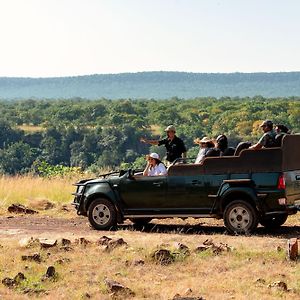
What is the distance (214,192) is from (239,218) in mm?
601

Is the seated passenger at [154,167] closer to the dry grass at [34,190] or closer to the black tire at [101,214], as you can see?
the black tire at [101,214]

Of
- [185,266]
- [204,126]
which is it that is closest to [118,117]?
[204,126]

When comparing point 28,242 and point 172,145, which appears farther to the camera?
point 172,145

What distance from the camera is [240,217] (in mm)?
13398

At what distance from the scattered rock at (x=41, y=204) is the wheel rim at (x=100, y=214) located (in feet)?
14.5

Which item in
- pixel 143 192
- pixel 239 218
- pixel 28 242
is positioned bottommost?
pixel 28 242

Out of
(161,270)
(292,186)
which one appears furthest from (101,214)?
(161,270)

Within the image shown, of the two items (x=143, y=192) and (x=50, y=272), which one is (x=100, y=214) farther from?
(x=50, y=272)

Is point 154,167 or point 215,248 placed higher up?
point 154,167

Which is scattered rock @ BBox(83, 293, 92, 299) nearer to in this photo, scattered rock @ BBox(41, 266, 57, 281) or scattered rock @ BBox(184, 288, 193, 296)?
scattered rock @ BBox(41, 266, 57, 281)

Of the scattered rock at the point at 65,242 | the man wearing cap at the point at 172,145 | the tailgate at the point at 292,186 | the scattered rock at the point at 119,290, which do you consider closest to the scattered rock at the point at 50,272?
the scattered rock at the point at 119,290

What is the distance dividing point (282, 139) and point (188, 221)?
3323 millimetres

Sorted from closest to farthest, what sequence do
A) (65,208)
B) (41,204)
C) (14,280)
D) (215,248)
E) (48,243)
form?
(14,280) → (215,248) → (48,243) → (65,208) → (41,204)

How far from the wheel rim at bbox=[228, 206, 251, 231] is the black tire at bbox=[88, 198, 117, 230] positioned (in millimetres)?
2192
